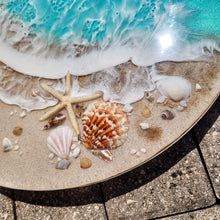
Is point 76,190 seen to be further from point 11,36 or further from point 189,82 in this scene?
point 11,36

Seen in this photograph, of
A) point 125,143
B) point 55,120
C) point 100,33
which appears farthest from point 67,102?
point 100,33

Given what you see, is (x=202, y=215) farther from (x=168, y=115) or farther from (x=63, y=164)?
(x=63, y=164)

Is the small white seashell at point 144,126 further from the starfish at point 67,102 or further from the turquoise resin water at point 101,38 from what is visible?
the starfish at point 67,102

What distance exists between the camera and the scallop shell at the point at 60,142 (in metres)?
1.22

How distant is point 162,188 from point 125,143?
0.34 m

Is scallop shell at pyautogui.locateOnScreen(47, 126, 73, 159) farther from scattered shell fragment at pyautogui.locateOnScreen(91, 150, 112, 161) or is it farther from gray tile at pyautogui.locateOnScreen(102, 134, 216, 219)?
gray tile at pyautogui.locateOnScreen(102, 134, 216, 219)

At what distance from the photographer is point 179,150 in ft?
4.41

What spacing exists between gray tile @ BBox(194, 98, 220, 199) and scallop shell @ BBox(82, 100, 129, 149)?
0.47 m

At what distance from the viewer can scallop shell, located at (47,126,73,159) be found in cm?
122

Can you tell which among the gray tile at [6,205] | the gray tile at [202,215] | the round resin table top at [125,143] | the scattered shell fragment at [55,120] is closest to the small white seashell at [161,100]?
the round resin table top at [125,143]

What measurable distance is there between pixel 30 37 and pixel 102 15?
45cm

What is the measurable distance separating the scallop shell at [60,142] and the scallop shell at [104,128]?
82mm

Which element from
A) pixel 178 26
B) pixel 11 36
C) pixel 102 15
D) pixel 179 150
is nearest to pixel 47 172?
pixel 179 150

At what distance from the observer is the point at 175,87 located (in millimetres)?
1212
